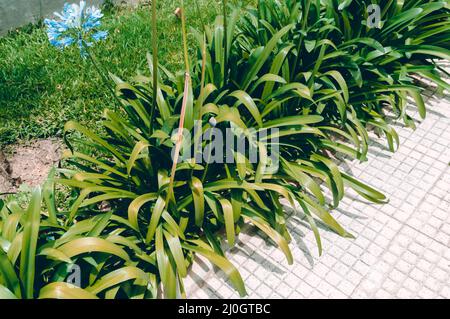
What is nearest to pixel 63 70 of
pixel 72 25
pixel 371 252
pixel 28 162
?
pixel 28 162

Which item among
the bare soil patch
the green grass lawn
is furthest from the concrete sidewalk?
the green grass lawn

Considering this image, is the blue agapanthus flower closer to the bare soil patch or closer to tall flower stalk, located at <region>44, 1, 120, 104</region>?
tall flower stalk, located at <region>44, 1, 120, 104</region>

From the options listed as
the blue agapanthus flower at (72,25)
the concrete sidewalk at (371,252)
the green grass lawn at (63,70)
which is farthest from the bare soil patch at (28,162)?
the concrete sidewalk at (371,252)

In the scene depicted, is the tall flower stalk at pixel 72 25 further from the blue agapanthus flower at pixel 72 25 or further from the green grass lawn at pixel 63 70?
the green grass lawn at pixel 63 70

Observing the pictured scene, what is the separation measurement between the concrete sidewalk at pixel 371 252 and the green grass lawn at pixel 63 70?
149cm

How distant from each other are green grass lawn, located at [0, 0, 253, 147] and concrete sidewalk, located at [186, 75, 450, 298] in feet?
4.90

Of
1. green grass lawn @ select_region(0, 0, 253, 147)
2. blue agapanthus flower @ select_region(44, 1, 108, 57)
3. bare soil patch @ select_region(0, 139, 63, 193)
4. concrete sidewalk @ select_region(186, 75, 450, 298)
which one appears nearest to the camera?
blue agapanthus flower @ select_region(44, 1, 108, 57)

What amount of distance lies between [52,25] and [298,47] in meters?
1.42

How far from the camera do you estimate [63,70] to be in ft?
12.5

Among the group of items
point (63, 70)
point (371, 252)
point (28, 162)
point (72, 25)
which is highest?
point (72, 25)

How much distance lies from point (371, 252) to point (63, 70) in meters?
2.51

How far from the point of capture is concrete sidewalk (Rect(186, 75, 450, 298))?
2.52 metres

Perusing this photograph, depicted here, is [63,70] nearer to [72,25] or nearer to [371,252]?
[72,25]

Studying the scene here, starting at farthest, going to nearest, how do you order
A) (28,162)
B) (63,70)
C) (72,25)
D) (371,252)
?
(63,70) < (28,162) < (371,252) < (72,25)
